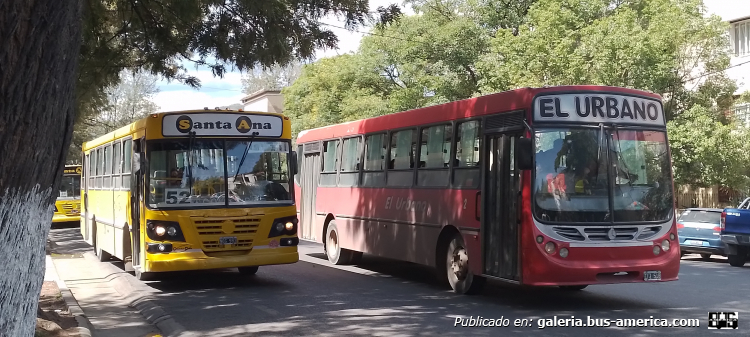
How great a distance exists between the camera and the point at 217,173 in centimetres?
1319

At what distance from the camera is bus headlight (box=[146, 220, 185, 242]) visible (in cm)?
1282

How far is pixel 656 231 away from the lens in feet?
35.8

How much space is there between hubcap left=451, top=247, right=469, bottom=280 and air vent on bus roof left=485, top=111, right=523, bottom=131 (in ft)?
6.25

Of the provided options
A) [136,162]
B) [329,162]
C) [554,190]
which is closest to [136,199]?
[136,162]

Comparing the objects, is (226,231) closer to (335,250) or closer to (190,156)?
(190,156)

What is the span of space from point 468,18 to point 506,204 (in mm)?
25985

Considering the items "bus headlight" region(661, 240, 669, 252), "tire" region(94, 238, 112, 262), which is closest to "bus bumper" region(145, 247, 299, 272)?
"bus headlight" region(661, 240, 669, 252)

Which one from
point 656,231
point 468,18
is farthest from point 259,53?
point 468,18

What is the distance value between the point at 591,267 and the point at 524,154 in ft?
5.40

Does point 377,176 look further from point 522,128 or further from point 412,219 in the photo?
point 522,128

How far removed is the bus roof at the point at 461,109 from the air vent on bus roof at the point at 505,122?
3.3 inches

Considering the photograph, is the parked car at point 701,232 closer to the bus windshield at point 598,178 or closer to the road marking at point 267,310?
the bus windshield at point 598,178

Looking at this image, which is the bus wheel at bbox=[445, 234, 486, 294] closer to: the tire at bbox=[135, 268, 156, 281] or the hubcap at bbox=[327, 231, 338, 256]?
the hubcap at bbox=[327, 231, 338, 256]

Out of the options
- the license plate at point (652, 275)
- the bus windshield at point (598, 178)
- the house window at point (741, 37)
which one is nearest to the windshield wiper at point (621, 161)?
the bus windshield at point (598, 178)
